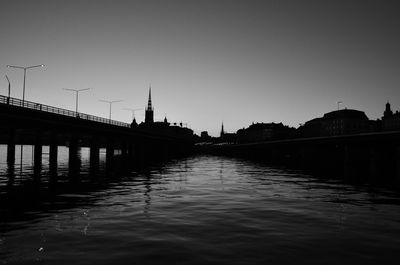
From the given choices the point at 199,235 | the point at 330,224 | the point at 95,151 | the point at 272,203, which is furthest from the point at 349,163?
the point at 199,235

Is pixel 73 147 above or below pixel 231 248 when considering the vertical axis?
above

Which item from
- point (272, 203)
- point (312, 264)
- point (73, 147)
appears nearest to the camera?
point (312, 264)

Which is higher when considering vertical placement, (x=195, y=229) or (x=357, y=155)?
(x=357, y=155)

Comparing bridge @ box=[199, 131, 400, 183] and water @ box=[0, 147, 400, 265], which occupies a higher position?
bridge @ box=[199, 131, 400, 183]

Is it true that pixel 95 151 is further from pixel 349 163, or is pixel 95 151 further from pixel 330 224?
pixel 330 224

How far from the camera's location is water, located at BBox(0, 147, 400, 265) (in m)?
12.3

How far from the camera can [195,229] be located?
16547 millimetres

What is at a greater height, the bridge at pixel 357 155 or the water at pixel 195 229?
the bridge at pixel 357 155

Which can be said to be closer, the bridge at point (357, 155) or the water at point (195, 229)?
the water at point (195, 229)

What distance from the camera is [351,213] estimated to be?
2200cm

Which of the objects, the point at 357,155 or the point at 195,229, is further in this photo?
the point at 357,155

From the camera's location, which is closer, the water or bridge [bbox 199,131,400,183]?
the water

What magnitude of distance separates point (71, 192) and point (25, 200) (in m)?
5.56

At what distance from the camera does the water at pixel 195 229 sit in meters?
12.3
